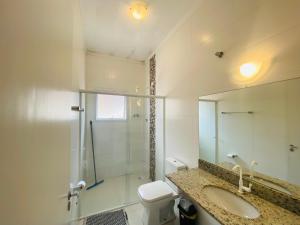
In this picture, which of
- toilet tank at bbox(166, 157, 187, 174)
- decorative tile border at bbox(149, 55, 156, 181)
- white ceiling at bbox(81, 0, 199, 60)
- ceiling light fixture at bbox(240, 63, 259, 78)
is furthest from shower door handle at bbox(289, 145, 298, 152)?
decorative tile border at bbox(149, 55, 156, 181)

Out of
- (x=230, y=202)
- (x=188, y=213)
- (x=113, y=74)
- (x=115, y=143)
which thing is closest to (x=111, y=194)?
(x=115, y=143)

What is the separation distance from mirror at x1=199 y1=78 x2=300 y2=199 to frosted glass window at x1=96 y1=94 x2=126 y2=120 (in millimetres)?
1976

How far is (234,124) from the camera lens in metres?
1.43

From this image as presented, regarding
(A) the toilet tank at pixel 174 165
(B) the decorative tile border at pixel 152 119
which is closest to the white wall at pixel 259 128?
(A) the toilet tank at pixel 174 165

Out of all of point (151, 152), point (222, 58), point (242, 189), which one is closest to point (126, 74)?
point (151, 152)

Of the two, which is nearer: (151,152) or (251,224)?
(251,224)

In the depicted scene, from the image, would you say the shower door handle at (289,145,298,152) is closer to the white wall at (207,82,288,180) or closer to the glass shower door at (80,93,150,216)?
the white wall at (207,82,288,180)

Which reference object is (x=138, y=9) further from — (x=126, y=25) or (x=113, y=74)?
(x=113, y=74)

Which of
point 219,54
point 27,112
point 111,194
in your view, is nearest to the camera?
point 27,112

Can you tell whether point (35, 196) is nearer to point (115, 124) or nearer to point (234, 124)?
point (234, 124)

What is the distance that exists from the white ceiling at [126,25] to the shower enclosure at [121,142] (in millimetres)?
1007

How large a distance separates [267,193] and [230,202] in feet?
0.92

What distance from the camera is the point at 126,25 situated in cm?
220

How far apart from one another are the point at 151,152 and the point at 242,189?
7.03 feet
